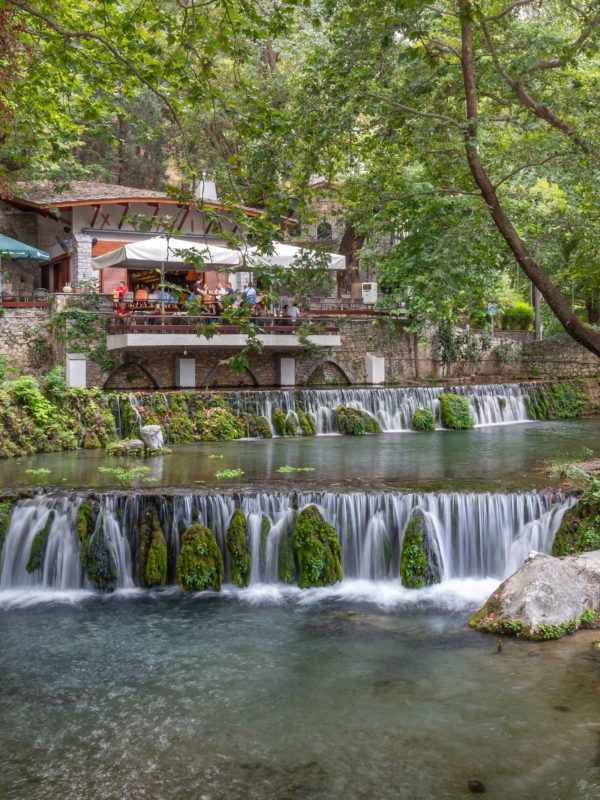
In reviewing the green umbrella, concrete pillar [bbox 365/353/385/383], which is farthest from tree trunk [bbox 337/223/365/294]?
the green umbrella

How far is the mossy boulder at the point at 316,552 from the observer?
10297mm

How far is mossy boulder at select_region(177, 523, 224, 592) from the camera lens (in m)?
10.2

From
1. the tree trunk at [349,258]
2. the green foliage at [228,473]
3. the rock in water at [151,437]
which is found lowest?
the green foliage at [228,473]

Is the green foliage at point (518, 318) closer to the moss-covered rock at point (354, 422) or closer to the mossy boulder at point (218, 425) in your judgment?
the moss-covered rock at point (354, 422)

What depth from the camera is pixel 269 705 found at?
6.74m

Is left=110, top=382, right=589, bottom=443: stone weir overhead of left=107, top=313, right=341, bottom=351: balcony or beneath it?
beneath

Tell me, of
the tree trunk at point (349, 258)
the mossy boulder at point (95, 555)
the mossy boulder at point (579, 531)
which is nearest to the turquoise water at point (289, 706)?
the mossy boulder at point (95, 555)

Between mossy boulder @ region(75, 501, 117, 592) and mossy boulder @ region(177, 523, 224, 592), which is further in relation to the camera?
mossy boulder @ region(75, 501, 117, 592)

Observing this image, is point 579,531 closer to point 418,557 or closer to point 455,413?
point 418,557

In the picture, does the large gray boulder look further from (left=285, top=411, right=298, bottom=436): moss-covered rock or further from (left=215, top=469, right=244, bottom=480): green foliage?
(left=285, top=411, right=298, bottom=436): moss-covered rock

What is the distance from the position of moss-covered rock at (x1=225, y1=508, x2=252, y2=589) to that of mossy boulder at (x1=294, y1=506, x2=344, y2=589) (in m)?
0.70

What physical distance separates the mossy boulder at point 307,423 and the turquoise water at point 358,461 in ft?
2.28

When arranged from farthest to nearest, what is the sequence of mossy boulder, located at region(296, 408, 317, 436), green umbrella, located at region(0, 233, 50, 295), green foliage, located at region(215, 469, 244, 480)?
green umbrella, located at region(0, 233, 50, 295) → mossy boulder, located at region(296, 408, 317, 436) → green foliage, located at region(215, 469, 244, 480)

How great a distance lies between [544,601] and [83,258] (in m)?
22.5
